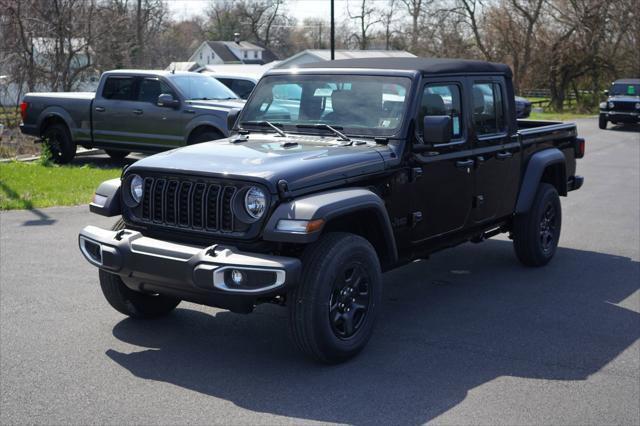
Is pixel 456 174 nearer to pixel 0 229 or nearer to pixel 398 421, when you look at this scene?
pixel 398 421

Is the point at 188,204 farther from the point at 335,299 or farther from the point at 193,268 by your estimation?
the point at 335,299

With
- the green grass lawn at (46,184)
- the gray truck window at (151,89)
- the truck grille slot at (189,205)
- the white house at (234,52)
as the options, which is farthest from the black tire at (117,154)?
the white house at (234,52)

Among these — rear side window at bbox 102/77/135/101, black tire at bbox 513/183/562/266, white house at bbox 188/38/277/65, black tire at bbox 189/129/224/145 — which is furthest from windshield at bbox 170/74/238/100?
white house at bbox 188/38/277/65

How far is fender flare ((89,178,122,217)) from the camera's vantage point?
5691 mm

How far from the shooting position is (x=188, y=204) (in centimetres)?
527

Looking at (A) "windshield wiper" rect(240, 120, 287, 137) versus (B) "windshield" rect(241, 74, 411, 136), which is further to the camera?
(A) "windshield wiper" rect(240, 120, 287, 137)

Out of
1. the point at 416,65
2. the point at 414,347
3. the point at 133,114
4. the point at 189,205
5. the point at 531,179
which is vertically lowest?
the point at 414,347

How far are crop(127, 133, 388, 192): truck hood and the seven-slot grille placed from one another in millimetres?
92

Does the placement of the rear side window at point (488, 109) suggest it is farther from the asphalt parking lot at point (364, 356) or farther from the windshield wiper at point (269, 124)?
the windshield wiper at point (269, 124)

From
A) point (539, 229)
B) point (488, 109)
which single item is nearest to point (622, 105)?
point (539, 229)

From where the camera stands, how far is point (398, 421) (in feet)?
14.8

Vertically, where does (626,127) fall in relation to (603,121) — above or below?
below

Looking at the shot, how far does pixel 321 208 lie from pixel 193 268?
2.73ft

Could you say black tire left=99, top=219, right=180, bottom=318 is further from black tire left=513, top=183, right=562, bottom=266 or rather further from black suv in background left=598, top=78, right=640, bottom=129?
black suv in background left=598, top=78, right=640, bottom=129
